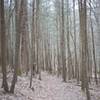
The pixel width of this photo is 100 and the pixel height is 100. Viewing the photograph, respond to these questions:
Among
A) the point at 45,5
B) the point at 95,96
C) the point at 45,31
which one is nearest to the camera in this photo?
the point at 95,96

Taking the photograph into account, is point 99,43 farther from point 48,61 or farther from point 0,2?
point 0,2

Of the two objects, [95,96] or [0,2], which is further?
[95,96]

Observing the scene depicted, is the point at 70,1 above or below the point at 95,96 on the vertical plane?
above

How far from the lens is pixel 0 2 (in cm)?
802

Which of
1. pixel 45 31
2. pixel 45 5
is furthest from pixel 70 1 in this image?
pixel 45 31

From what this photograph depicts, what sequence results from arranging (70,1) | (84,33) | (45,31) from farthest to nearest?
(45,31)
(70,1)
(84,33)

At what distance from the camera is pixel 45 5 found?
25.2 meters

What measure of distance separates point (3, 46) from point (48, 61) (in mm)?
18496

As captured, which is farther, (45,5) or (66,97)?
(45,5)

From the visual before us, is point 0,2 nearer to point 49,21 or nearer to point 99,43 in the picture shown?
point 49,21

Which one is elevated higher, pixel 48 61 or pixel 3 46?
pixel 3 46

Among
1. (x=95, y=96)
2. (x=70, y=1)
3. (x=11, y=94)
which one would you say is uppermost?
(x=70, y=1)

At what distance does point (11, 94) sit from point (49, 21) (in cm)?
2167

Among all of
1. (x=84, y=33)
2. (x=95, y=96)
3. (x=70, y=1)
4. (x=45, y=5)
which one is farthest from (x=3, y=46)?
(x=45, y=5)
